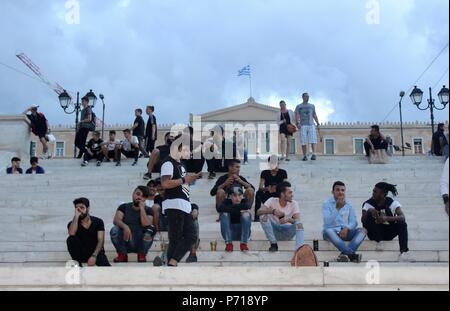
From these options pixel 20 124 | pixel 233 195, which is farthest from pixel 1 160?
pixel 233 195

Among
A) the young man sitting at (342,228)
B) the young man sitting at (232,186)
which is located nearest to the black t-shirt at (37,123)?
the young man sitting at (232,186)

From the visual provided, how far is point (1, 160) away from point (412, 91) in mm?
11408

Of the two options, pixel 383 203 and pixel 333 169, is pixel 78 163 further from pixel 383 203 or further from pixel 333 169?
pixel 383 203

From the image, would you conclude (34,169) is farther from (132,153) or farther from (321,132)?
(321,132)

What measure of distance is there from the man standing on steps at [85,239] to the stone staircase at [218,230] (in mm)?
411

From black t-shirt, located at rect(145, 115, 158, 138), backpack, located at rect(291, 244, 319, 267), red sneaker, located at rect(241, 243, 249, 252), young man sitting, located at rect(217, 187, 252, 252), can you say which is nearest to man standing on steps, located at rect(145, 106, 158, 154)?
black t-shirt, located at rect(145, 115, 158, 138)

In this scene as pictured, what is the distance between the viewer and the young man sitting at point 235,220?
26.8 feet

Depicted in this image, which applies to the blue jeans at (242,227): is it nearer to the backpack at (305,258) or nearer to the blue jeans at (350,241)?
the blue jeans at (350,241)

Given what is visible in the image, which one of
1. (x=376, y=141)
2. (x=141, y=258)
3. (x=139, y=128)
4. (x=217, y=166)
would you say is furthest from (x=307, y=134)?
(x=141, y=258)

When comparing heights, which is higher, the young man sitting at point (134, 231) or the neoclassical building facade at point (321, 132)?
the neoclassical building facade at point (321, 132)

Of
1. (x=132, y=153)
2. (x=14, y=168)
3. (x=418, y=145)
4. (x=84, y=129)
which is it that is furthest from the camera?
(x=418, y=145)

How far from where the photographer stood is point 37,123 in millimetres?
15148

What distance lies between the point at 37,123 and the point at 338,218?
9.27 meters

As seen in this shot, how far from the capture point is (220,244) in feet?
27.7
